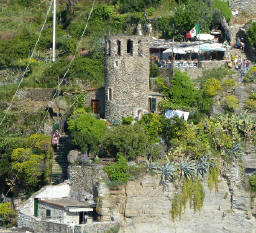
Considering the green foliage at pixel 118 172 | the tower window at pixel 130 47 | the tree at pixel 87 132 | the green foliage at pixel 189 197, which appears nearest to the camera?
the green foliage at pixel 118 172

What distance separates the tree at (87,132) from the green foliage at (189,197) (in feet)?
15.1

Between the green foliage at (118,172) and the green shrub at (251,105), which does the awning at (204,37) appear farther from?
the green foliage at (118,172)

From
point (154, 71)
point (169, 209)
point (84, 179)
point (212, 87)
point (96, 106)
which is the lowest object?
point (169, 209)

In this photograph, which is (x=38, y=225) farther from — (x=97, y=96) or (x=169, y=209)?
(x=97, y=96)

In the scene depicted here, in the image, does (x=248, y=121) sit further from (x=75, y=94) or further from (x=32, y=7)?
(x=32, y=7)


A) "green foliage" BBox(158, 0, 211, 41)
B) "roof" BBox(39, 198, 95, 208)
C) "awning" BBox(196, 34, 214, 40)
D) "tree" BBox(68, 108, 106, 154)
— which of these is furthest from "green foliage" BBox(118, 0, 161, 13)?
"roof" BBox(39, 198, 95, 208)

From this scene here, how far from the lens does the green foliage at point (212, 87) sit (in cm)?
5806

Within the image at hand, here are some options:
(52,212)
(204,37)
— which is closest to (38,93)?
(204,37)

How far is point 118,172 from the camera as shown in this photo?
173 ft

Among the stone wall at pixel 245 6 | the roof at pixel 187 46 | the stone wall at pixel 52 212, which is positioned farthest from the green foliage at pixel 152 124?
the stone wall at pixel 245 6

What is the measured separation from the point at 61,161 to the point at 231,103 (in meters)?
9.01

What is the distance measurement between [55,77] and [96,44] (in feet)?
10.6

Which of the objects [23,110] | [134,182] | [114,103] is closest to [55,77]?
[23,110]

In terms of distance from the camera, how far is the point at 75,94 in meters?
59.6
